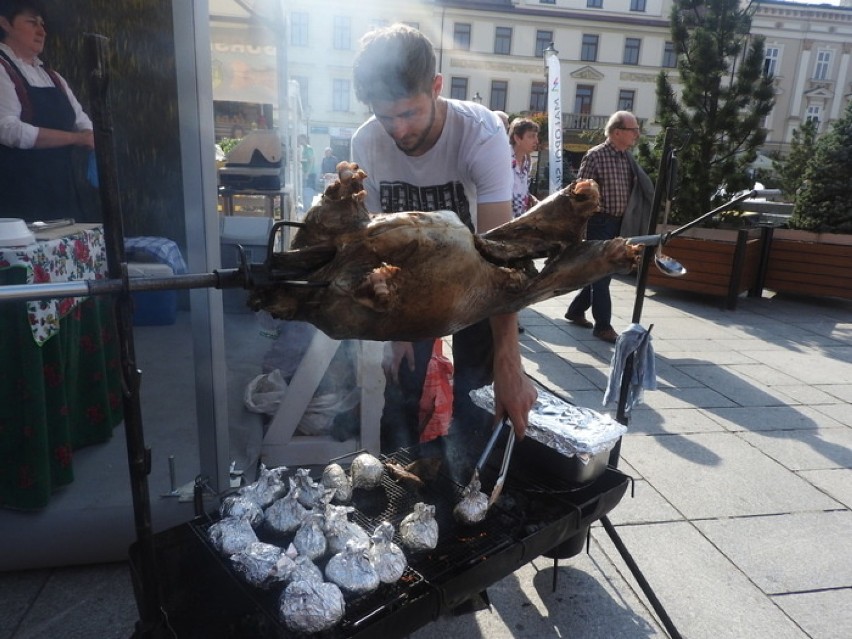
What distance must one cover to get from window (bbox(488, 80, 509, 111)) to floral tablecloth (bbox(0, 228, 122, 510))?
39.5 m

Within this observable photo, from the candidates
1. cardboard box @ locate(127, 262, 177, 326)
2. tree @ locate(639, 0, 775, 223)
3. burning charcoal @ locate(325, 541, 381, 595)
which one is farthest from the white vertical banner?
burning charcoal @ locate(325, 541, 381, 595)

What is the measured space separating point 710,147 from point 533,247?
339 inches

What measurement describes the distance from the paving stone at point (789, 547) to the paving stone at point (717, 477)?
3.8 inches

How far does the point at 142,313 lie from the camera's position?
4.92m

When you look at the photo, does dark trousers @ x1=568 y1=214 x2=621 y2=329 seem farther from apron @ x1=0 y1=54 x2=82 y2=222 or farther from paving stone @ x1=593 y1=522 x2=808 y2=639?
apron @ x1=0 y1=54 x2=82 y2=222

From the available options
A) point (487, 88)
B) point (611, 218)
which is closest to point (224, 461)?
point (611, 218)

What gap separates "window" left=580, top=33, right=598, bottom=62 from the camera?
135 ft

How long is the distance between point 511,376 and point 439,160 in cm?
95

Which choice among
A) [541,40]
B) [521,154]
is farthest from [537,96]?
[521,154]

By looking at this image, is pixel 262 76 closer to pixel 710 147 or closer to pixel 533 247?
pixel 533 247

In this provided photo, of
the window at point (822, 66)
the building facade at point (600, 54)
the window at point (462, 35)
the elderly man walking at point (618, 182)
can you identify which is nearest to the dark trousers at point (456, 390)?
the elderly man walking at point (618, 182)

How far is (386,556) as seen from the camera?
1605 mm

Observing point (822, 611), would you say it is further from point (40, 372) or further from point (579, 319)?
point (579, 319)

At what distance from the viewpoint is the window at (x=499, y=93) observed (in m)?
39.0
